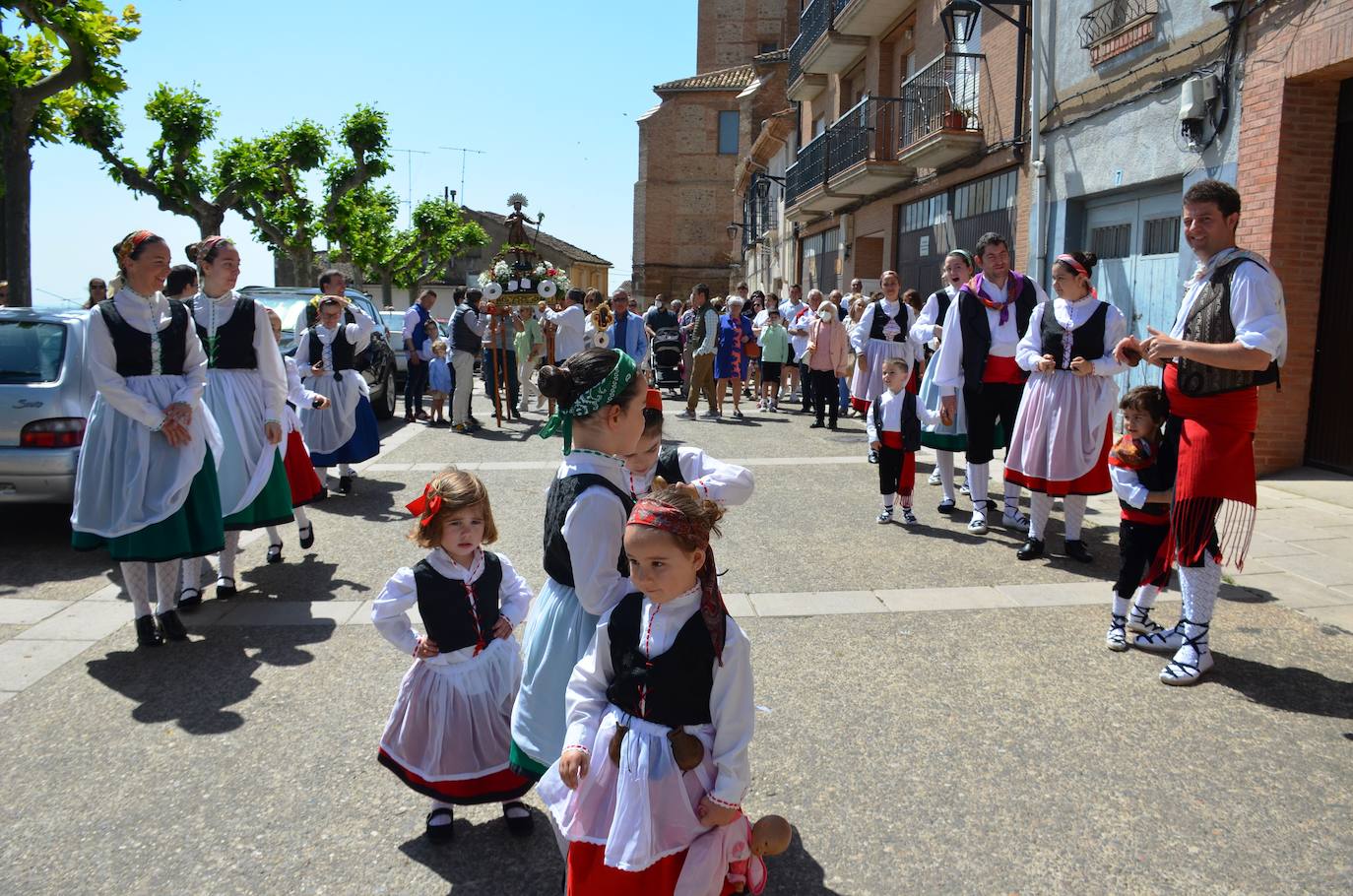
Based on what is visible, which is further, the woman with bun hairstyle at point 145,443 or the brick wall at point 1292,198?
the brick wall at point 1292,198

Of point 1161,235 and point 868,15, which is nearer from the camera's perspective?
point 1161,235

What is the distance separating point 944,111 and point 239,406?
14.2 metres

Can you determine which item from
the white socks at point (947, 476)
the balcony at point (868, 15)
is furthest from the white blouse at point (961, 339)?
the balcony at point (868, 15)

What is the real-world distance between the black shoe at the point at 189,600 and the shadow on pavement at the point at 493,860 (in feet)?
9.99

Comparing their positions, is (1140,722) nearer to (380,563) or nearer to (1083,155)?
(380,563)

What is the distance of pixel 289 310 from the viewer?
12.9 meters

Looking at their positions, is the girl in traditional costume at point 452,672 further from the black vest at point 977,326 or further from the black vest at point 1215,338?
the black vest at point 977,326

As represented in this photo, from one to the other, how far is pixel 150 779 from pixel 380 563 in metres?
3.16

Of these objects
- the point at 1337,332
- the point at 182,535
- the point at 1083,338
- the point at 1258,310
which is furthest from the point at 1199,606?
the point at 1337,332

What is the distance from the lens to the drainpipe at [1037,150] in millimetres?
13547

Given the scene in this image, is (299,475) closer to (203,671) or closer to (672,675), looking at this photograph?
(203,671)

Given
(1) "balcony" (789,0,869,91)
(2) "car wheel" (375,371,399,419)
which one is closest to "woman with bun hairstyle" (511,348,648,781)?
(2) "car wheel" (375,371,399,419)

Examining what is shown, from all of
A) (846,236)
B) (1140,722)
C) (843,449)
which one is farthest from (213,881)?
(846,236)

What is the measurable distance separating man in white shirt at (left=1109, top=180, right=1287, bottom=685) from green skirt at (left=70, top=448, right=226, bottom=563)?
4.59 m
